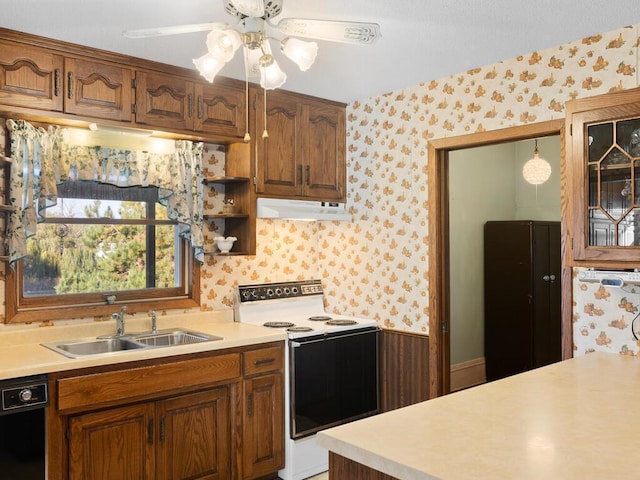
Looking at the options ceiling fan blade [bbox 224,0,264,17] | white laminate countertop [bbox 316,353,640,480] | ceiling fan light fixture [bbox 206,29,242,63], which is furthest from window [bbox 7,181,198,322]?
white laminate countertop [bbox 316,353,640,480]

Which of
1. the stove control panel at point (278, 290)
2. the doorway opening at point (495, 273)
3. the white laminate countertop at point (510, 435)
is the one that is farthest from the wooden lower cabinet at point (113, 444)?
the doorway opening at point (495, 273)

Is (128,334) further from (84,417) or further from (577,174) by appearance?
(577,174)

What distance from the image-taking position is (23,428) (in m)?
2.39

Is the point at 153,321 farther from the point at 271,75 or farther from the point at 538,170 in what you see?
the point at 538,170

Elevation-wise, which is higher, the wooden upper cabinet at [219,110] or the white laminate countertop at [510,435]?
the wooden upper cabinet at [219,110]

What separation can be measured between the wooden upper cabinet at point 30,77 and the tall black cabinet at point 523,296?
388 centimetres

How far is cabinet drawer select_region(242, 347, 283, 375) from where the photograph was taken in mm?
3160

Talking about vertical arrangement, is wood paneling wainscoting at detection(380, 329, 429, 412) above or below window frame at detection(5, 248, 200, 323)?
below

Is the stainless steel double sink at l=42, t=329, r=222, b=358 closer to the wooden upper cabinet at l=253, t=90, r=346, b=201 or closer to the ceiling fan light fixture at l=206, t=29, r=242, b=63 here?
the wooden upper cabinet at l=253, t=90, r=346, b=201

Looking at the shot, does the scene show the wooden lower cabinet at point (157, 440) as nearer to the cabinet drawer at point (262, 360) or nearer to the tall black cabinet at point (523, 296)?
the cabinet drawer at point (262, 360)

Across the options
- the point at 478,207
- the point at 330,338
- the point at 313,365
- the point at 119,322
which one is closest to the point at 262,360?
the point at 313,365

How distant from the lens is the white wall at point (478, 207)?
16.8 ft

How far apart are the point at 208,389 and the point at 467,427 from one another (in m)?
1.71

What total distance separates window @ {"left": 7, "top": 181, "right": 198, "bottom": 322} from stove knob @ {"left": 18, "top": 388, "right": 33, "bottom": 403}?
0.69 meters
